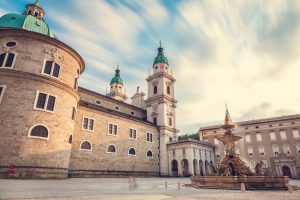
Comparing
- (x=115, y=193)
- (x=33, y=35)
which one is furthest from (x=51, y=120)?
(x=115, y=193)

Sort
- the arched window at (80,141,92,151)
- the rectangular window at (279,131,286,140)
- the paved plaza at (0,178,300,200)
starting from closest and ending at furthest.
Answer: the paved plaza at (0,178,300,200), the arched window at (80,141,92,151), the rectangular window at (279,131,286,140)

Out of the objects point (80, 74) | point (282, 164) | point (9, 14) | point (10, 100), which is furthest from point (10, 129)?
point (282, 164)

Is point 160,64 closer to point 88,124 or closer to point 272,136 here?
point 88,124

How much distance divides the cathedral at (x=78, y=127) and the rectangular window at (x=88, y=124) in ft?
0.46

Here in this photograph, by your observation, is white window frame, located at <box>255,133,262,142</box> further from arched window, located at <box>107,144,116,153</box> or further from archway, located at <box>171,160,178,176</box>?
arched window, located at <box>107,144,116,153</box>

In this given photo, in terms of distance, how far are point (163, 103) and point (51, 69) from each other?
25.1 metres

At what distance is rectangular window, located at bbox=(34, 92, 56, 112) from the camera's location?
18234mm

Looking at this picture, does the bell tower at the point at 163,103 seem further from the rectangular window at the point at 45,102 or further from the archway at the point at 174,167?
the rectangular window at the point at 45,102

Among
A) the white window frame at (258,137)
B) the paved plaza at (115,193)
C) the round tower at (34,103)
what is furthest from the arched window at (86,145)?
the white window frame at (258,137)

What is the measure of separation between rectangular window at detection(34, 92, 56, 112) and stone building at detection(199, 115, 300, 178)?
3940 centimetres

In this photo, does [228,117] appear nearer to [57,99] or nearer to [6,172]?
[57,99]

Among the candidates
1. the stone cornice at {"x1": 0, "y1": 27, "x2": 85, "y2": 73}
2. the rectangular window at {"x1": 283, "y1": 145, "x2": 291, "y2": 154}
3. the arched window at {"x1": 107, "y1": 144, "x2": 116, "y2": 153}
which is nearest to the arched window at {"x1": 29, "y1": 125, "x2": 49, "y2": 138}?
the stone cornice at {"x1": 0, "y1": 27, "x2": 85, "y2": 73}

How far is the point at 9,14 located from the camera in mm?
23766

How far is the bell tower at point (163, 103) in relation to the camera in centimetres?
3809
